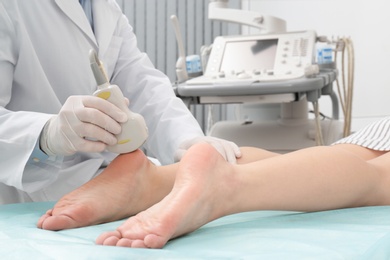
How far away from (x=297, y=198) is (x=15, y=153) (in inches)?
22.9

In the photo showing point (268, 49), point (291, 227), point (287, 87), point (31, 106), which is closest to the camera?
point (291, 227)

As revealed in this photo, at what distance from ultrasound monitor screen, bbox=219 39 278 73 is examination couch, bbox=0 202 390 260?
1.58 meters

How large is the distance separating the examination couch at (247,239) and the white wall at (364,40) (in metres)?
2.40

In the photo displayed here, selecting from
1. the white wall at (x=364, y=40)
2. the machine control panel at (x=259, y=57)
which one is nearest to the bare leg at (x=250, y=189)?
the machine control panel at (x=259, y=57)

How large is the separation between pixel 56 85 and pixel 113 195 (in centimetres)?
48

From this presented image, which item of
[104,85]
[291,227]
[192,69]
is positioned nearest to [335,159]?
[291,227]

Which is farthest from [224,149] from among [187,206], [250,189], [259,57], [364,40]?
[364,40]

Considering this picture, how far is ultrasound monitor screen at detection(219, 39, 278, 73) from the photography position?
262cm

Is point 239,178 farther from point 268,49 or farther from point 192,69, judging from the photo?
point 192,69

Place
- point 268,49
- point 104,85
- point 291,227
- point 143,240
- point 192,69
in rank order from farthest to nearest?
point 192,69
point 268,49
point 104,85
point 291,227
point 143,240

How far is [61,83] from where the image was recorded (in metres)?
1.44

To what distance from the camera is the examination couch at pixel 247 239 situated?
76 cm

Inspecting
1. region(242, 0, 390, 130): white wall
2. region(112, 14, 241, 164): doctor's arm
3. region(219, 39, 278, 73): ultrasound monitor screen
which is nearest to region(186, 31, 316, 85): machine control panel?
region(219, 39, 278, 73): ultrasound monitor screen

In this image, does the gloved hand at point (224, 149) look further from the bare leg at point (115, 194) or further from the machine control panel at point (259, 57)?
the machine control panel at point (259, 57)
